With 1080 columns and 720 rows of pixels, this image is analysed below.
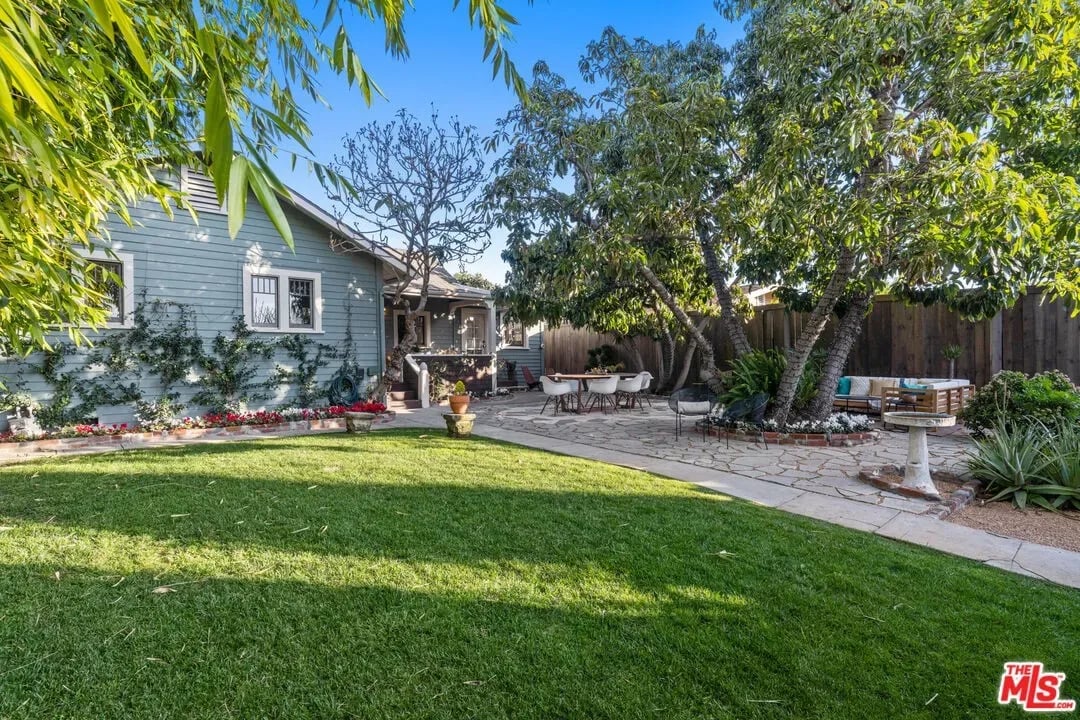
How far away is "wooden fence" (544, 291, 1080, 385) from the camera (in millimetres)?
8461

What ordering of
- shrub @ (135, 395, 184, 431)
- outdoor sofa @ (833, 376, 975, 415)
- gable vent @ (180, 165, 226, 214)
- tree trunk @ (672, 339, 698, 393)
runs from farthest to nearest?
tree trunk @ (672, 339, 698, 393) < gable vent @ (180, 165, 226, 214) < shrub @ (135, 395, 184, 431) < outdoor sofa @ (833, 376, 975, 415)

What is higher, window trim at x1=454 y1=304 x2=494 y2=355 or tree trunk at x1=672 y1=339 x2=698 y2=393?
window trim at x1=454 y1=304 x2=494 y2=355

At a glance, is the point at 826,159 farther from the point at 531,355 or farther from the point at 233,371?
the point at 531,355

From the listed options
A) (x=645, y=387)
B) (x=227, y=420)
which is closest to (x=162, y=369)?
(x=227, y=420)

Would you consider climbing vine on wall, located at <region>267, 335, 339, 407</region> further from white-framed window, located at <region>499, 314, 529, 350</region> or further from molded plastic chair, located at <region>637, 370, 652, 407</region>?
white-framed window, located at <region>499, 314, 529, 350</region>

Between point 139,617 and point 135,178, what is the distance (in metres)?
2.39

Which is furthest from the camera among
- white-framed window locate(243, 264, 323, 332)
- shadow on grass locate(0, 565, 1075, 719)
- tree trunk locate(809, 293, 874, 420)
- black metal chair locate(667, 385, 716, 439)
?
white-framed window locate(243, 264, 323, 332)

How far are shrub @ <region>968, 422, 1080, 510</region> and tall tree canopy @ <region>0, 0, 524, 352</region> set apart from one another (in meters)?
5.41

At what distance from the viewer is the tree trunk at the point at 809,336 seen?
22.1ft

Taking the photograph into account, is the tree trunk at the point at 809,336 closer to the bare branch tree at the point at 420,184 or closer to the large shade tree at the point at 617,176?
the large shade tree at the point at 617,176

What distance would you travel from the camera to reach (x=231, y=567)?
3.09 metres

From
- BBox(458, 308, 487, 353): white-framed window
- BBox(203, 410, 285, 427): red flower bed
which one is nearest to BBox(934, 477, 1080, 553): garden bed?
BBox(203, 410, 285, 427): red flower bed

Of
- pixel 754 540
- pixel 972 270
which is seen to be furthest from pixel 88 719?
pixel 972 270

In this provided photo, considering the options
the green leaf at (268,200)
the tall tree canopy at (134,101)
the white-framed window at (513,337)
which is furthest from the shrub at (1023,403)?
the white-framed window at (513,337)
